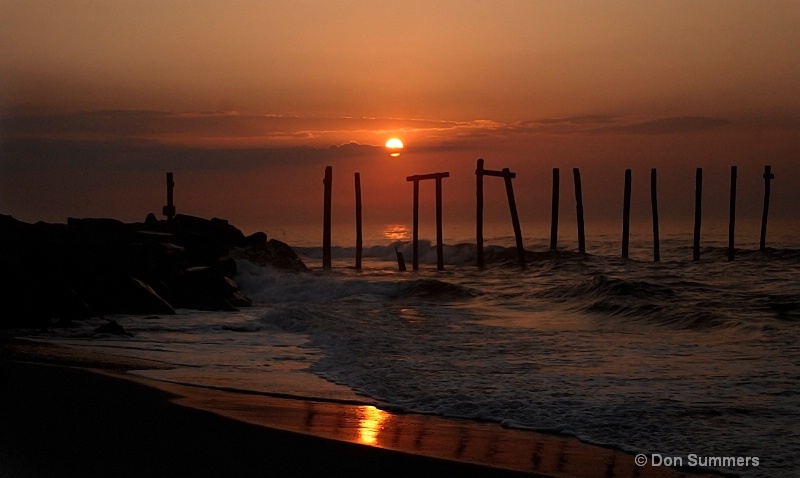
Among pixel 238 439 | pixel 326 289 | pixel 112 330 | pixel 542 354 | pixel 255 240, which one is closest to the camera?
pixel 238 439

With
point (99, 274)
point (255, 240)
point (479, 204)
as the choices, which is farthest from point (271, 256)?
point (99, 274)

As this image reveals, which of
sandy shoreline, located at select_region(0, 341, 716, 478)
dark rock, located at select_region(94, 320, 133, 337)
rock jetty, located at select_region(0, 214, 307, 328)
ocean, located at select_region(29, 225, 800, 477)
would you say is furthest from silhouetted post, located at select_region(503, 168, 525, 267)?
sandy shoreline, located at select_region(0, 341, 716, 478)

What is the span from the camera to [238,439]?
251 inches

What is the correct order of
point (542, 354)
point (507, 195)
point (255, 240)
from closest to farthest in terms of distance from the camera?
point (542, 354), point (255, 240), point (507, 195)

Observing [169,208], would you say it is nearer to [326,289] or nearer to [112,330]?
[326,289]

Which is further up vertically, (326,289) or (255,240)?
(255,240)

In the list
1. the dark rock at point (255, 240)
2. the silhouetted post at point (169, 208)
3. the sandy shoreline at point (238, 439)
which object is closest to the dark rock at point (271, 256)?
the dark rock at point (255, 240)

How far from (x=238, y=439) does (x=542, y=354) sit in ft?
18.9

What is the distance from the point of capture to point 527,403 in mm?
8117

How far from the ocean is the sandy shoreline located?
1.57ft

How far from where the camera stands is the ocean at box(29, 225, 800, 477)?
7.41 meters

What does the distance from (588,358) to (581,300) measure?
8585mm

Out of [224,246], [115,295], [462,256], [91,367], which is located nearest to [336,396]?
[91,367]

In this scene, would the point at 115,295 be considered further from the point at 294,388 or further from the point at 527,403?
the point at 527,403
